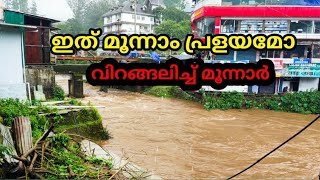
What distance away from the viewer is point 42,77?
48.2ft

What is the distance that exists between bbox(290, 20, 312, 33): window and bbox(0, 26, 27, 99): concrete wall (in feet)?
66.3

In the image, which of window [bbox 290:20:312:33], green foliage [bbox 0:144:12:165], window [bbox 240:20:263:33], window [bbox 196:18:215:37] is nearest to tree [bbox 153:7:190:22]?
→ window [bbox 196:18:215:37]

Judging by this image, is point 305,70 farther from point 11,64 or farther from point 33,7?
point 33,7

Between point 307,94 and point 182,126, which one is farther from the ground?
point 307,94

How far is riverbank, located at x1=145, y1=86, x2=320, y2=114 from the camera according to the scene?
68.3 ft

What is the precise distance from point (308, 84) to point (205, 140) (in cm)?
1252

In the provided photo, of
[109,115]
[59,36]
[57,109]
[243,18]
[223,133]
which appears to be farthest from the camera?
[243,18]

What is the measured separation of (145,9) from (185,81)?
163ft

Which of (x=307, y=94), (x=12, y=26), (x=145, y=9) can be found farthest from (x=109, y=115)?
(x=145, y=9)

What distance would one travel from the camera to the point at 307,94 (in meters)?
21.4

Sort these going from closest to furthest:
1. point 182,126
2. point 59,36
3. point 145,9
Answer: point 59,36 → point 182,126 → point 145,9

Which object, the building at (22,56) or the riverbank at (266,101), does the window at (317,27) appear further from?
the building at (22,56)

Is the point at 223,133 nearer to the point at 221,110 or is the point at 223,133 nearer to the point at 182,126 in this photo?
the point at 182,126

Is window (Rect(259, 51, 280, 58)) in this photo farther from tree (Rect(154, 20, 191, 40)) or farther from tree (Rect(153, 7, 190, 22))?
tree (Rect(153, 7, 190, 22))
